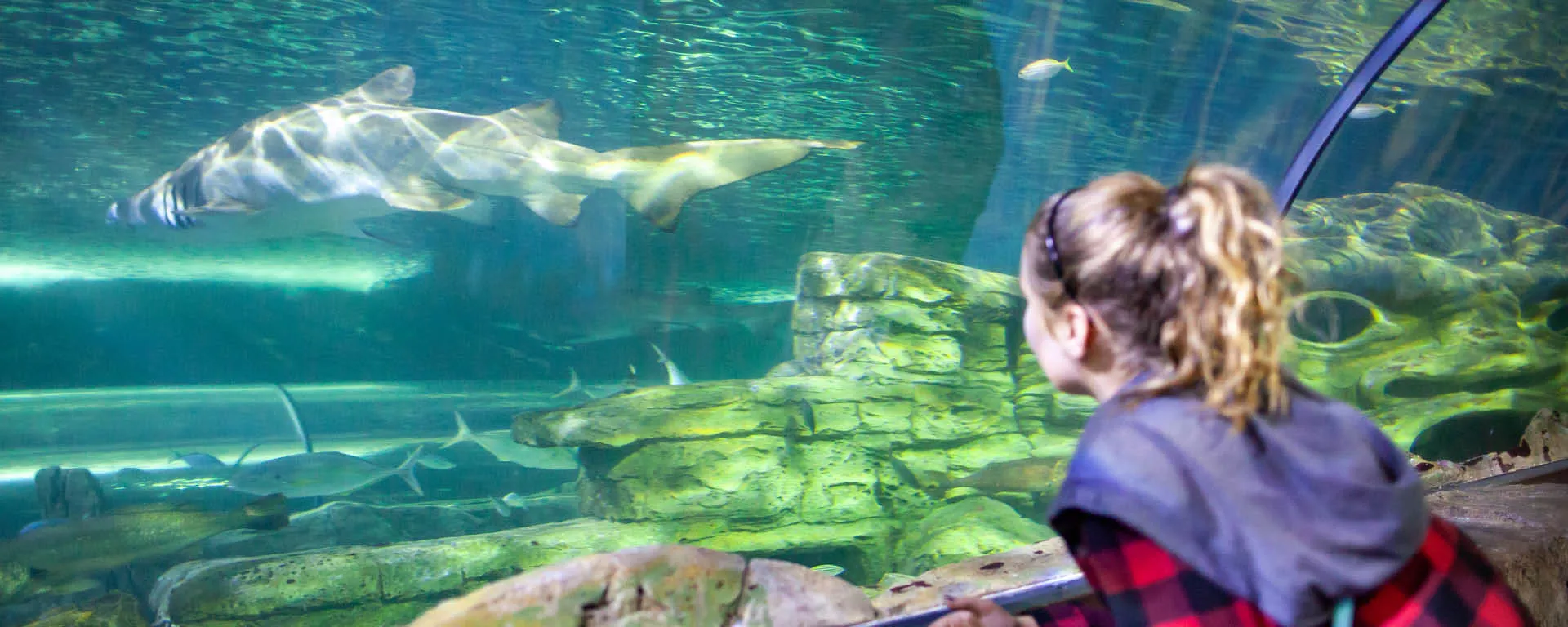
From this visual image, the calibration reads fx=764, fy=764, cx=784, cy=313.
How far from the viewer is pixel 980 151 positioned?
52.4ft

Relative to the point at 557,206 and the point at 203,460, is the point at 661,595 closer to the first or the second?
the point at 557,206

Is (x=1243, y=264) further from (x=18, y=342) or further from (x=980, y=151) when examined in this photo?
(x=18, y=342)

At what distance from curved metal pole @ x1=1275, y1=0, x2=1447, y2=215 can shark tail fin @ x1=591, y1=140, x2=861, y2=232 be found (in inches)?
206

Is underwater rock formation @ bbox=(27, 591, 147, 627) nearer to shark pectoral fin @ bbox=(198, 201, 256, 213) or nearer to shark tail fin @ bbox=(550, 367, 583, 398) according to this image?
shark pectoral fin @ bbox=(198, 201, 256, 213)

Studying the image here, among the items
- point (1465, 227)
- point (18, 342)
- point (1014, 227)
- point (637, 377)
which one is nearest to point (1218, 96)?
point (1465, 227)

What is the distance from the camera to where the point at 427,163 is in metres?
8.80

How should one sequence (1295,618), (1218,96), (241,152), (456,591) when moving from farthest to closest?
1. (1218,96)
2. (241,152)
3. (456,591)
4. (1295,618)

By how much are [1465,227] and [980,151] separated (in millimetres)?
8211

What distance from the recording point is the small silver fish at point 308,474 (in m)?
7.95

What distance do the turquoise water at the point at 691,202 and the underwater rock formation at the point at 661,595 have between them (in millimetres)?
5365

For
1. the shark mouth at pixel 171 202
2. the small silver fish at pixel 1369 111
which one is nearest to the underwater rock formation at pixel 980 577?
the small silver fish at pixel 1369 111

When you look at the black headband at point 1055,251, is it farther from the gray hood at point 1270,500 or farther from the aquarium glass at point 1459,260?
the aquarium glass at point 1459,260

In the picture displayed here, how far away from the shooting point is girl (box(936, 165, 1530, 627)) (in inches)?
38.8

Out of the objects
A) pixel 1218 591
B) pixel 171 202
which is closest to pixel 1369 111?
pixel 1218 591
